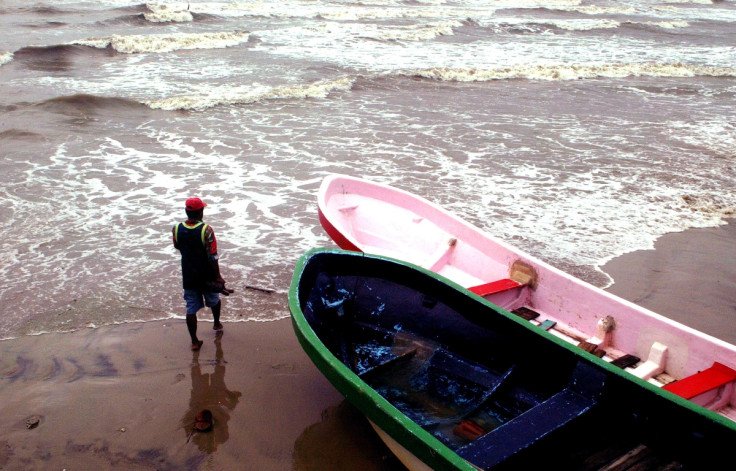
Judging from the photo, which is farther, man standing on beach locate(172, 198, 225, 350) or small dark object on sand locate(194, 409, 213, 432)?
man standing on beach locate(172, 198, 225, 350)

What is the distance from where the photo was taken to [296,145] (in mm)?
12133

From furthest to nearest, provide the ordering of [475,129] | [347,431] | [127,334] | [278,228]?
[475,129] → [278,228] → [127,334] → [347,431]

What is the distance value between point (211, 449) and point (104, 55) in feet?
69.5

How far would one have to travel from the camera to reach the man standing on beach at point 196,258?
4.95m

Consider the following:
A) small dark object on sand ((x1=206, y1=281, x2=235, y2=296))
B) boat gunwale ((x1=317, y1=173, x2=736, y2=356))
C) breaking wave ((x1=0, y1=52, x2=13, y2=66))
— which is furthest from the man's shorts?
breaking wave ((x1=0, y1=52, x2=13, y2=66))

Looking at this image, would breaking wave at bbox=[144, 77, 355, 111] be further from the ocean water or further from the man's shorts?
the man's shorts

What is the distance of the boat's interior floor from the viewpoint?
11.5ft

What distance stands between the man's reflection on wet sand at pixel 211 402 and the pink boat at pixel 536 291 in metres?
1.75

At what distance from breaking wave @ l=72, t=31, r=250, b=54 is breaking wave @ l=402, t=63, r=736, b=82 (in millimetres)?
9243

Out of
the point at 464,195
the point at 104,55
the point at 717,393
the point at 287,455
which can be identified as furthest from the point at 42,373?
the point at 104,55

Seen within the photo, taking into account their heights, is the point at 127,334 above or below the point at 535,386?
below

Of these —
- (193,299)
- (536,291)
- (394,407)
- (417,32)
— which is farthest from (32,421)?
(417,32)

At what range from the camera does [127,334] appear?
568cm

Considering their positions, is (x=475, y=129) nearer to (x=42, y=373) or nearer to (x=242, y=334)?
(x=242, y=334)
